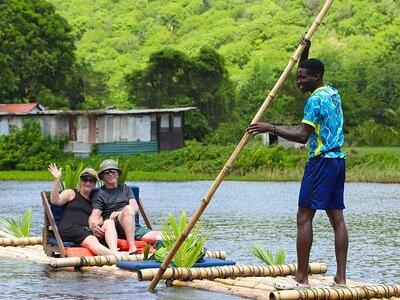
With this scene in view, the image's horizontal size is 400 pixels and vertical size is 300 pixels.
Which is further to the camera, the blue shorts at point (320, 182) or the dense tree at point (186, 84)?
the dense tree at point (186, 84)

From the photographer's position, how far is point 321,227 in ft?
74.7

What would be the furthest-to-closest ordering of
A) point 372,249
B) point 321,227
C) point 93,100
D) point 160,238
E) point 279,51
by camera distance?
point 279,51 < point 93,100 < point 321,227 < point 372,249 < point 160,238

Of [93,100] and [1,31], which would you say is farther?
[93,100]

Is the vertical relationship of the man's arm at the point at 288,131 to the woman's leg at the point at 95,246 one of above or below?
above

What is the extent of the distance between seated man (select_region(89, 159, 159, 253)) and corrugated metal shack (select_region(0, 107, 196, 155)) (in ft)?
156

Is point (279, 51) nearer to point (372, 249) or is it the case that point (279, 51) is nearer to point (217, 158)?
point (217, 158)

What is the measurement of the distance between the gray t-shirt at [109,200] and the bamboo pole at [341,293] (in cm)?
447

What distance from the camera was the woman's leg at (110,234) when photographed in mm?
14102

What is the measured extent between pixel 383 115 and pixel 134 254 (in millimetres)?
61619

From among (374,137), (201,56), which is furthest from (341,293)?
(201,56)

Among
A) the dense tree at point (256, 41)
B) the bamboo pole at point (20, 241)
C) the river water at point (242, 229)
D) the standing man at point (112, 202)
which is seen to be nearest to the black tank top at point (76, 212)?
the standing man at point (112, 202)

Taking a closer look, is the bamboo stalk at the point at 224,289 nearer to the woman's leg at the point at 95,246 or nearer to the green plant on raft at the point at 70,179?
the woman's leg at the point at 95,246

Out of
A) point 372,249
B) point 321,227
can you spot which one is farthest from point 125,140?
point 372,249

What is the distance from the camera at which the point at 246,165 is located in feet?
167
